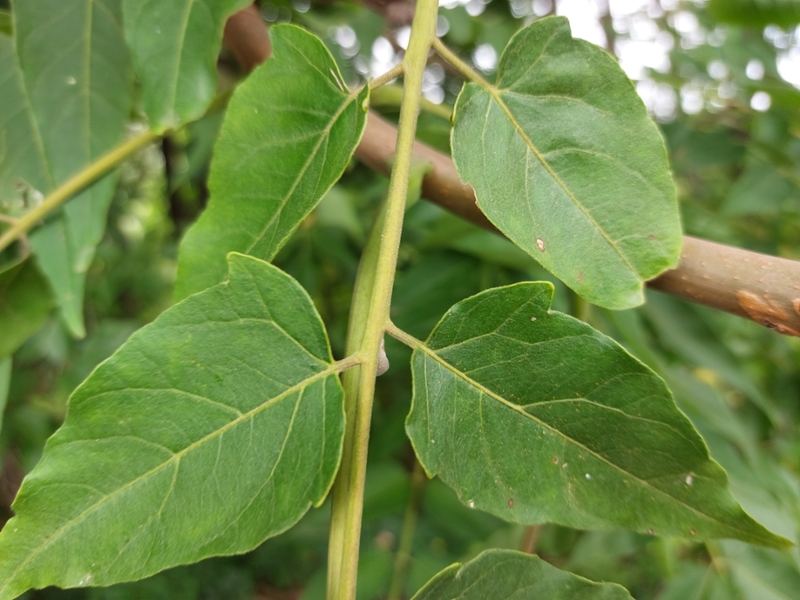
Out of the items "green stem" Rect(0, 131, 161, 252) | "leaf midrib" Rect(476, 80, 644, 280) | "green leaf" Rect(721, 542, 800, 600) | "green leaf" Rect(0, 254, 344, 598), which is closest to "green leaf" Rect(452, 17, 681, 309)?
"leaf midrib" Rect(476, 80, 644, 280)

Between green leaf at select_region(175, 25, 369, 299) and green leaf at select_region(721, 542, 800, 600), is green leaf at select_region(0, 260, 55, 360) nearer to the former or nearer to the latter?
green leaf at select_region(175, 25, 369, 299)

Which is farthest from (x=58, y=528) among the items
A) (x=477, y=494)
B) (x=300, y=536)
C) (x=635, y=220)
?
(x=300, y=536)

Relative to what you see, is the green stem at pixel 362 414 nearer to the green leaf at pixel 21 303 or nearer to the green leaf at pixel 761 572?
the green leaf at pixel 21 303

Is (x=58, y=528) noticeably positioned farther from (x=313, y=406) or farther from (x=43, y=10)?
(x=43, y=10)

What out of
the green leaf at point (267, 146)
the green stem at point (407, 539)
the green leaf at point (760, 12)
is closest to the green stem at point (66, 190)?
the green leaf at point (267, 146)

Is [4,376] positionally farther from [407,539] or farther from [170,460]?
[407,539]

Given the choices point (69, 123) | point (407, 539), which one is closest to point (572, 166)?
point (69, 123)

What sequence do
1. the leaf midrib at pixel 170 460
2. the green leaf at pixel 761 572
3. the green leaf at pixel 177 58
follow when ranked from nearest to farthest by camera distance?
1. the leaf midrib at pixel 170 460
2. the green leaf at pixel 177 58
3. the green leaf at pixel 761 572
